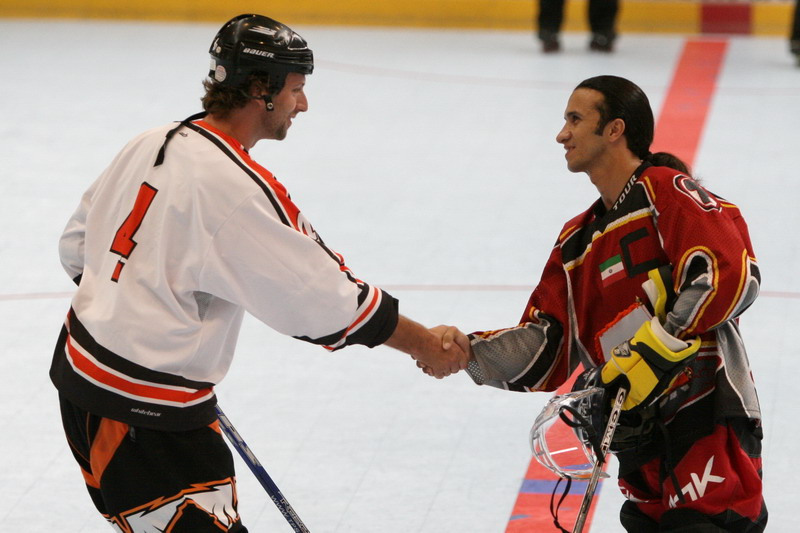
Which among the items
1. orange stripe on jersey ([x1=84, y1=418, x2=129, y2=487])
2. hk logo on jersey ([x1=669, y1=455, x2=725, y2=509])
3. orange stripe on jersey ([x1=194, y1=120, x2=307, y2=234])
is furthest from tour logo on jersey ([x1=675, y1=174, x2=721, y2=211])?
orange stripe on jersey ([x1=84, y1=418, x2=129, y2=487])

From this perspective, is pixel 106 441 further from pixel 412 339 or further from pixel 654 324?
pixel 654 324

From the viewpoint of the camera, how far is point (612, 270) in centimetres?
317

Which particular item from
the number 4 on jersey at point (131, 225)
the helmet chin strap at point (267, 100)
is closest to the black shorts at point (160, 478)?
the number 4 on jersey at point (131, 225)

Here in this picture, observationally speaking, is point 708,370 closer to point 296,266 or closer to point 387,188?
point 296,266

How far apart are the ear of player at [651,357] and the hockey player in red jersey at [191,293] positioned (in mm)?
535

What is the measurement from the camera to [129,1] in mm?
12406

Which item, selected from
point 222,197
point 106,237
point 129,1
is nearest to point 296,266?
point 222,197

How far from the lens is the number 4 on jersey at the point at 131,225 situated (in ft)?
9.34

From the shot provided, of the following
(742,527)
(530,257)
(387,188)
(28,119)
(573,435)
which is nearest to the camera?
(742,527)

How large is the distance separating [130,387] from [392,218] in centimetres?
439

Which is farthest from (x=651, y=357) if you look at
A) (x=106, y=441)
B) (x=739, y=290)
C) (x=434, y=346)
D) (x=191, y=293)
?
(x=106, y=441)

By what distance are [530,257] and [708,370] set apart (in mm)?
3461

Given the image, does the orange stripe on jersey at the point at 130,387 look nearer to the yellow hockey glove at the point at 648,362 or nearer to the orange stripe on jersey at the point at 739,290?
the yellow hockey glove at the point at 648,362

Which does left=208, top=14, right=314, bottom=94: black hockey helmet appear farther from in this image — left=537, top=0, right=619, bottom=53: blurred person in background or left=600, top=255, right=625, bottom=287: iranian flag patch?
left=537, top=0, right=619, bottom=53: blurred person in background
